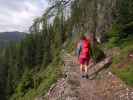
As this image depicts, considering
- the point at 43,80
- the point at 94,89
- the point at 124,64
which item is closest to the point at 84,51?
the point at 124,64

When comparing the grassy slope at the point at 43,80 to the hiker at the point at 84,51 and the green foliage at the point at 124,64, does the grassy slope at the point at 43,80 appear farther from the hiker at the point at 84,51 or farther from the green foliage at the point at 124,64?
the green foliage at the point at 124,64

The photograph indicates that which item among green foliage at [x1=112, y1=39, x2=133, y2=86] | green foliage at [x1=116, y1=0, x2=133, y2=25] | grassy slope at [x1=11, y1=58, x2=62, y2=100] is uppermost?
green foliage at [x1=116, y1=0, x2=133, y2=25]

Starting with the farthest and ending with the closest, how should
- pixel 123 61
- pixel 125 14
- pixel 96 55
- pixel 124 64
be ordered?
pixel 125 14
pixel 96 55
pixel 123 61
pixel 124 64

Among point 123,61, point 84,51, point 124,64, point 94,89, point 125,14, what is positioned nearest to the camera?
point 94,89

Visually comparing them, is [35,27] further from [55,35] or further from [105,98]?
[105,98]

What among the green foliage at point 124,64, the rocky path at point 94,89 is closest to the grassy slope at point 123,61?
the green foliage at point 124,64

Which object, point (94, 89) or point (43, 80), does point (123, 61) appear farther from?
point (43, 80)

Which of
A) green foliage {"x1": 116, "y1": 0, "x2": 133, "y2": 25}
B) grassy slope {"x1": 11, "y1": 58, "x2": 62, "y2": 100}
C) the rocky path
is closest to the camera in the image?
the rocky path

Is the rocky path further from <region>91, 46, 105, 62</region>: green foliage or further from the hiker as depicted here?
<region>91, 46, 105, 62</region>: green foliage

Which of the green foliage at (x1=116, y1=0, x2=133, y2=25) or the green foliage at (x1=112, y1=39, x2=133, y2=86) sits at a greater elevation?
the green foliage at (x1=116, y1=0, x2=133, y2=25)

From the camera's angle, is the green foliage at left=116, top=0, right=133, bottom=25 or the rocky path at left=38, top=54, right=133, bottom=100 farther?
the green foliage at left=116, top=0, right=133, bottom=25

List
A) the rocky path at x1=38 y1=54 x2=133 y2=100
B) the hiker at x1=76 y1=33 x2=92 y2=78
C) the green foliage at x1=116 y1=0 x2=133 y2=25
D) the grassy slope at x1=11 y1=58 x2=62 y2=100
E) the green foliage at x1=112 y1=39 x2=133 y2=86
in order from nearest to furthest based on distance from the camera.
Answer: the rocky path at x1=38 y1=54 x2=133 y2=100, the green foliage at x1=112 y1=39 x2=133 y2=86, the hiker at x1=76 y1=33 x2=92 y2=78, the green foliage at x1=116 y1=0 x2=133 y2=25, the grassy slope at x1=11 y1=58 x2=62 y2=100

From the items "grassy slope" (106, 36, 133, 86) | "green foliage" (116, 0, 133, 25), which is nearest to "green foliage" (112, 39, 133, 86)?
"grassy slope" (106, 36, 133, 86)

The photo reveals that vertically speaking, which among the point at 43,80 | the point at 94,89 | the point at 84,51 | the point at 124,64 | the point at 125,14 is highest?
the point at 125,14
